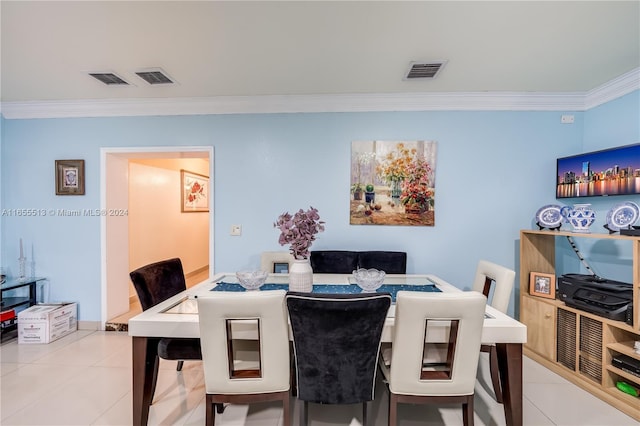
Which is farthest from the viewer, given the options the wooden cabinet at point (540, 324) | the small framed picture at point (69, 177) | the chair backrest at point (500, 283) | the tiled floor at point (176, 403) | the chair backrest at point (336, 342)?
the small framed picture at point (69, 177)

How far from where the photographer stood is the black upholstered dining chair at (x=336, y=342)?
1331 mm

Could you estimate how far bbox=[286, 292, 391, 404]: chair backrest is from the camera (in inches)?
52.4

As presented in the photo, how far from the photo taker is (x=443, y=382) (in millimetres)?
1464

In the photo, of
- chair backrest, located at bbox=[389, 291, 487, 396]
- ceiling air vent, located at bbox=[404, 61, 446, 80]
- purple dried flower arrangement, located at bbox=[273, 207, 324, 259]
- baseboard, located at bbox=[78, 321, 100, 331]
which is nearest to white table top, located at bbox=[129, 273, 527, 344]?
chair backrest, located at bbox=[389, 291, 487, 396]

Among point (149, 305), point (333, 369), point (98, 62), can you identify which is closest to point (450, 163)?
point (333, 369)

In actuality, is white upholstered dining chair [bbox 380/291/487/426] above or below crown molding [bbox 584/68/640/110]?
below

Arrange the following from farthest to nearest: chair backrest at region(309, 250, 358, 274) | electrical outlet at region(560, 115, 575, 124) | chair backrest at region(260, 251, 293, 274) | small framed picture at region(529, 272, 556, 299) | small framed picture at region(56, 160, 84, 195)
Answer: small framed picture at region(56, 160, 84, 195), electrical outlet at region(560, 115, 575, 124), chair backrest at region(309, 250, 358, 274), chair backrest at region(260, 251, 293, 274), small framed picture at region(529, 272, 556, 299)

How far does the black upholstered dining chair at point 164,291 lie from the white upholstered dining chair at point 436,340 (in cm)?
→ 123

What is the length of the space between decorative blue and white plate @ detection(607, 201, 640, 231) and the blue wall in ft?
2.81

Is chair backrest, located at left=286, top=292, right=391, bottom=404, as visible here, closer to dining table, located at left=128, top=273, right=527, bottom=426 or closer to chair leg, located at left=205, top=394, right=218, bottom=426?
dining table, located at left=128, top=273, right=527, bottom=426

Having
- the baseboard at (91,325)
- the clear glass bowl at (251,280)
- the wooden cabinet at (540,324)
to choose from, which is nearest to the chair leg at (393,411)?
the clear glass bowl at (251,280)

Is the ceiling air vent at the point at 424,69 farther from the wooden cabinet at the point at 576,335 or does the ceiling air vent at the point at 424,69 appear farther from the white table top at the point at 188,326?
the white table top at the point at 188,326

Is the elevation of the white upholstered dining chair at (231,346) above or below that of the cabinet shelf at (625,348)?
above

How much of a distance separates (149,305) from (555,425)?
2.69 meters
